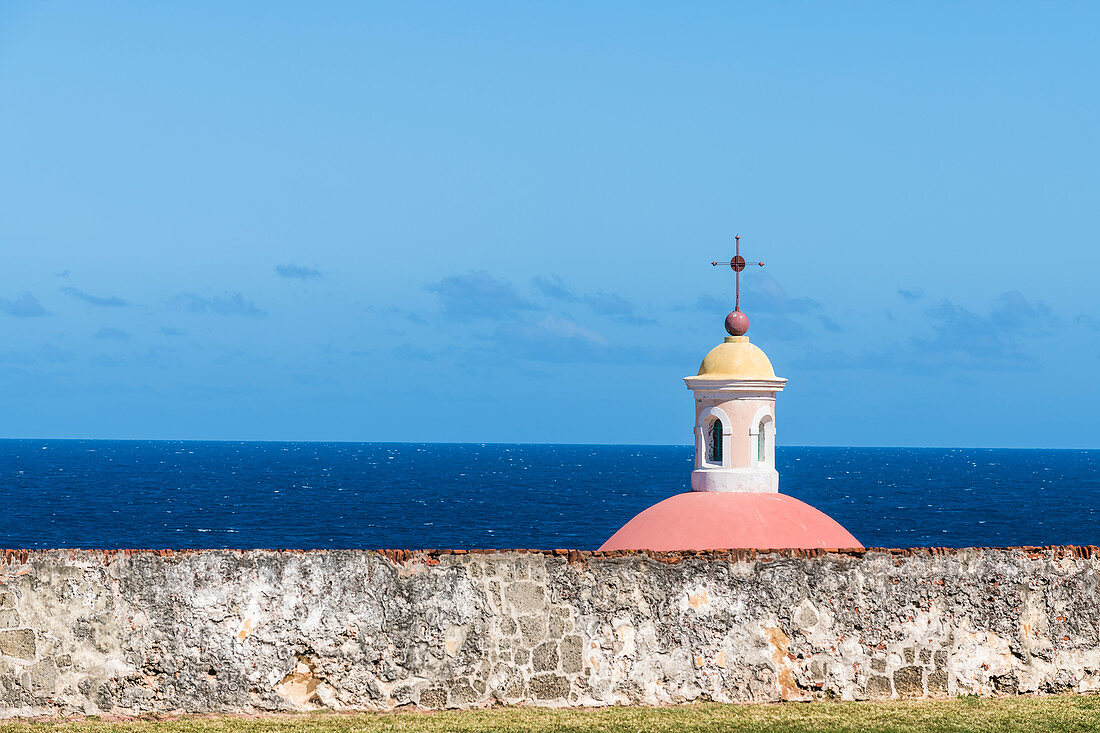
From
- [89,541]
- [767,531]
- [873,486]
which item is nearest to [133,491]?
[89,541]

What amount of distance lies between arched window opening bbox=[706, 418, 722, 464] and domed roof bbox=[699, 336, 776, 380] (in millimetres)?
627

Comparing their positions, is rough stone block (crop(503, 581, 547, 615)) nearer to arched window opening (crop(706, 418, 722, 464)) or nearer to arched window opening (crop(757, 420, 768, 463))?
arched window opening (crop(706, 418, 722, 464))

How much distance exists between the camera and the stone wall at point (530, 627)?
9.07 m

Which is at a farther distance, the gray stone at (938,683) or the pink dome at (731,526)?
the pink dome at (731,526)

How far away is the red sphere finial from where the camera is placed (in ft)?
51.8

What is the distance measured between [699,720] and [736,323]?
7.61 m

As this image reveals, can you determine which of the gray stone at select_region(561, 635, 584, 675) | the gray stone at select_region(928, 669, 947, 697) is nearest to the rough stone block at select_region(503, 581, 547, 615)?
the gray stone at select_region(561, 635, 584, 675)

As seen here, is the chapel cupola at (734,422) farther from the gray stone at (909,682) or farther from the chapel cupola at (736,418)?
the gray stone at (909,682)

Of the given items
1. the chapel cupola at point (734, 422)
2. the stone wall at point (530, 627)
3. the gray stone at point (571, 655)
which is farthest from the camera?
the chapel cupola at point (734, 422)

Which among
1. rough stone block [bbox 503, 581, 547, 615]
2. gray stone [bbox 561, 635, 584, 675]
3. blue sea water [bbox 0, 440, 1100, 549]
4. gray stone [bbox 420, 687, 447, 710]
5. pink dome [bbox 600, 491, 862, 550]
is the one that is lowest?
blue sea water [bbox 0, 440, 1100, 549]

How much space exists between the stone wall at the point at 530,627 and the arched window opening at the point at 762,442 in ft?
20.1

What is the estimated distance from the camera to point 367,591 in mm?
9297

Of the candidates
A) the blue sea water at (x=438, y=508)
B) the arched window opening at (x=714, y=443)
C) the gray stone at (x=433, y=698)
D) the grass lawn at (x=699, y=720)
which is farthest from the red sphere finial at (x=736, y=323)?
the blue sea water at (x=438, y=508)

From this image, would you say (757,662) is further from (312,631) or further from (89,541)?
(89,541)
